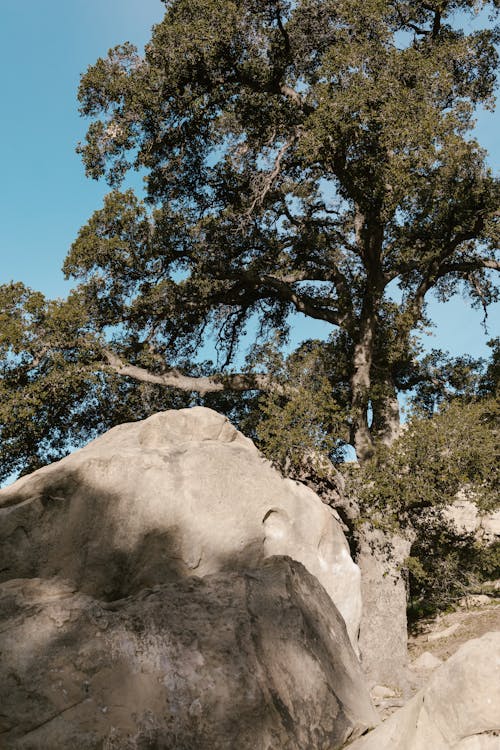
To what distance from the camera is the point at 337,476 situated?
59.8 feet

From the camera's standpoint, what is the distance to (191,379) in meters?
22.4

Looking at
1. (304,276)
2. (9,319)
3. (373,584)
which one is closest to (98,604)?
(373,584)

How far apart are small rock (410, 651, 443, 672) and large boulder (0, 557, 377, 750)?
10.2m

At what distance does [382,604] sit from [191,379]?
30.9 feet

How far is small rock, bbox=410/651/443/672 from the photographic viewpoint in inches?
703

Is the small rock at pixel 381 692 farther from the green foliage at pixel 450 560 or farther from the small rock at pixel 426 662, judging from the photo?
the green foliage at pixel 450 560

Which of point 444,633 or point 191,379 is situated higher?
point 191,379

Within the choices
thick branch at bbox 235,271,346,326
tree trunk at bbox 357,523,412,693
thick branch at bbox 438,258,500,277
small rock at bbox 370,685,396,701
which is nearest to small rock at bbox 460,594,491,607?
tree trunk at bbox 357,523,412,693

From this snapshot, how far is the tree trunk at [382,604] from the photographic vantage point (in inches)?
695

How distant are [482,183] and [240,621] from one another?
17.3m

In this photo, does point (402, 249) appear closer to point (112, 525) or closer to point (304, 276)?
point (304, 276)

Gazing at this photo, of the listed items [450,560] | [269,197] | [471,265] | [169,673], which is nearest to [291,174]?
[269,197]

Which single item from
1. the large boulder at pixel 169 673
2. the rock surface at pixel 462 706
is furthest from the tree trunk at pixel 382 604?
the rock surface at pixel 462 706

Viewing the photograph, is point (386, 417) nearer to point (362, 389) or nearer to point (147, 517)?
point (362, 389)
